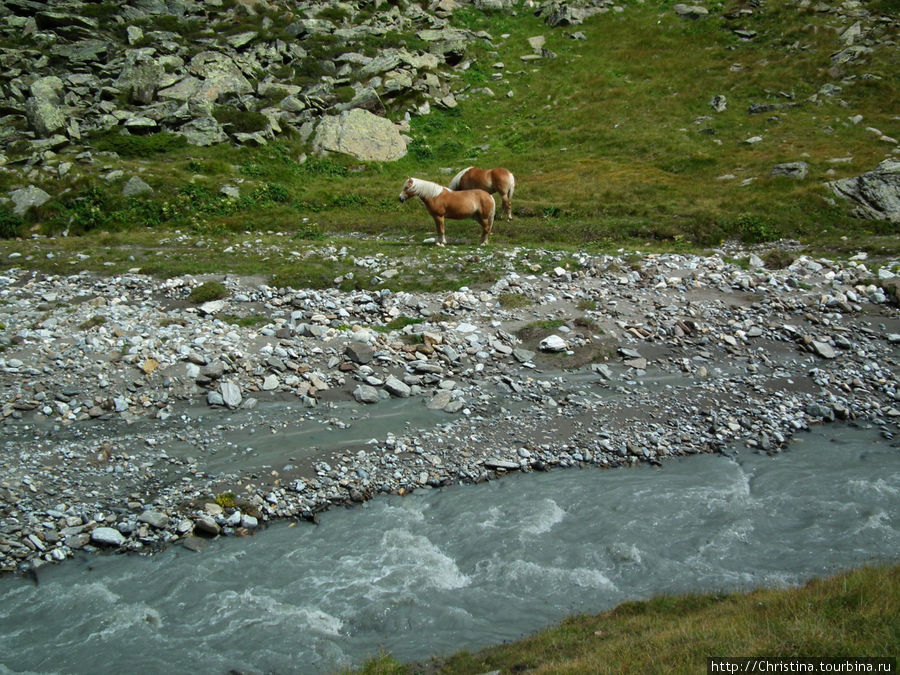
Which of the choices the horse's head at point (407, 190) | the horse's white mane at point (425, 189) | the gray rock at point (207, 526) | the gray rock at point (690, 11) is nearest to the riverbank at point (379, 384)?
the gray rock at point (207, 526)

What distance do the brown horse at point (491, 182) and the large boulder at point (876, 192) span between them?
12916 millimetres

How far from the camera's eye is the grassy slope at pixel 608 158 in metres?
22.7

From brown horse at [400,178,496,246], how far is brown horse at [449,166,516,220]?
121 inches

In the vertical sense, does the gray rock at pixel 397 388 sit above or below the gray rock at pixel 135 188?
below

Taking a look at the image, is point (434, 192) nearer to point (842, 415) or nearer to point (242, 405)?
point (242, 405)

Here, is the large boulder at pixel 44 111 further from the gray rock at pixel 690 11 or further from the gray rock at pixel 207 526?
the gray rock at pixel 690 11

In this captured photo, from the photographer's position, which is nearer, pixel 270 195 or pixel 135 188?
pixel 135 188

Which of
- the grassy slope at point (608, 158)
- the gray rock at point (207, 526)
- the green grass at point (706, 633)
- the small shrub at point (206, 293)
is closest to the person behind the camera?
the green grass at point (706, 633)

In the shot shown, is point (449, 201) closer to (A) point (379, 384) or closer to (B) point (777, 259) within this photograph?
(A) point (379, 384)

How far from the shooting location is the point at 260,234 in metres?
23.2

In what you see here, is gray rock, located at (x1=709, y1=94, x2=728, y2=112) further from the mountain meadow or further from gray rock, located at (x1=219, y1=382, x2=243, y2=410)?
gray rock, located at (x1=219, y1=382, x2=243, y2=410)

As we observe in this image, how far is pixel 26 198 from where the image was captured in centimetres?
2419

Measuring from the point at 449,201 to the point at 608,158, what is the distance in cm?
1460

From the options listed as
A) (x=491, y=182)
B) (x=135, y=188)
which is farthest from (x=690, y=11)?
(x=135, y=188)
